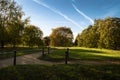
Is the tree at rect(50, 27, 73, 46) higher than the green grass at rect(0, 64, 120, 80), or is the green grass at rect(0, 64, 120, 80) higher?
the tree at rect(50, 27, 73, 46)

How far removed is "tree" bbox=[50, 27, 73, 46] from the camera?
8454 centimetres

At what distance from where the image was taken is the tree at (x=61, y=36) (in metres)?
84.5

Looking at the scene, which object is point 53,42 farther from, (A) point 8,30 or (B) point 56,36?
(A) point 8,30

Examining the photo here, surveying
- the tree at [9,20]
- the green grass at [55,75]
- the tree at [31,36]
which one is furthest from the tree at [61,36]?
the green grass at [55,75]

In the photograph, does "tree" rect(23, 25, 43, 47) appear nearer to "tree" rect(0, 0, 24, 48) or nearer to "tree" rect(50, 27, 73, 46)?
"tree" rect(0, 0, 24, 48)

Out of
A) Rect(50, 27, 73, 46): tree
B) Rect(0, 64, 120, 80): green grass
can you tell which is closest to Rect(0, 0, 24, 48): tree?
Rect(0, 64, 120, 80): green grass

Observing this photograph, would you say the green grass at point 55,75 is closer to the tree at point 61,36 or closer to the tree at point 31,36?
the tree at point 31,36

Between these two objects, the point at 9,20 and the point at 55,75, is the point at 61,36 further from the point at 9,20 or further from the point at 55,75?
the point at 55,75

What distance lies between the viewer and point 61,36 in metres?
84.7

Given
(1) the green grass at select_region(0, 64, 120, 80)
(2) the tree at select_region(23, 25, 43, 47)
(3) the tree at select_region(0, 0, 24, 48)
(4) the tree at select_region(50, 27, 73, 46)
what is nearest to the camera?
(1) the green grass at select_region(0, 64, 120, 80)

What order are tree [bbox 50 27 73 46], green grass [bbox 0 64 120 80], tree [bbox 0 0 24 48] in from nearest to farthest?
green grass [bbox 0 64 120 80]
tree [bbox 0 0 24 48]
tree [bbox 50 27 73 46]

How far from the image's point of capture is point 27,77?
9219 millimetres

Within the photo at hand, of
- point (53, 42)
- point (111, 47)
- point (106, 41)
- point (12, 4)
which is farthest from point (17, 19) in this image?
point (53, 42)

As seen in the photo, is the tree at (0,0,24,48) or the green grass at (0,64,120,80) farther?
the tree at (0,0,24,48)
